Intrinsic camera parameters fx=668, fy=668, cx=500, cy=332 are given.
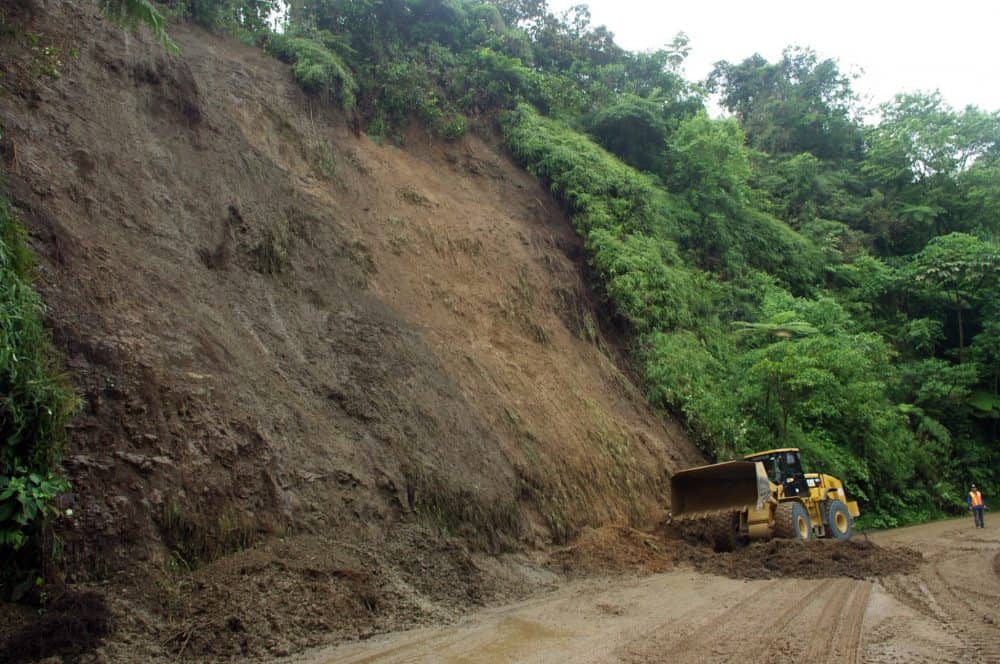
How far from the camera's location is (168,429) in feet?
25.0

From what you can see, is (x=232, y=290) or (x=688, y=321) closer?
(x=232, y=290)

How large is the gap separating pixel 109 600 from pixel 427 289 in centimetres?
903

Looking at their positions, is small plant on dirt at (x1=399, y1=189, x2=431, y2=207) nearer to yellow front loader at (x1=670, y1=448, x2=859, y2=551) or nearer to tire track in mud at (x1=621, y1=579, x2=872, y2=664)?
yellow front loader at (x1=670, y1=448, x2=859, y2=551)

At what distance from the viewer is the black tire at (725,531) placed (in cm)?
1206

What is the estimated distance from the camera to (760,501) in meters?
11.8

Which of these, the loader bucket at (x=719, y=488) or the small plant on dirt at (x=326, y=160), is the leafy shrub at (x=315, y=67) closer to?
the small plant on dirt at (x=326, y=160)

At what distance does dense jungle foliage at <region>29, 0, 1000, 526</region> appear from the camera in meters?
17.0

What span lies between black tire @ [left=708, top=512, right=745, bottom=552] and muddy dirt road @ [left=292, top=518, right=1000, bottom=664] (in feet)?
7.95

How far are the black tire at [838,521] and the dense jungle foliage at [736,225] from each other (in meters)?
2.87

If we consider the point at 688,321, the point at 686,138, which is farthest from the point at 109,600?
the point at 686,138

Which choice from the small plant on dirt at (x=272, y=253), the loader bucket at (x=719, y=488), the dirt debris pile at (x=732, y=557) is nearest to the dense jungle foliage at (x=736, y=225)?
the loader bucket at (x=719, y=488)

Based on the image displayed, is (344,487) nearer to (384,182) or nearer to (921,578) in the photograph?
(921,578)

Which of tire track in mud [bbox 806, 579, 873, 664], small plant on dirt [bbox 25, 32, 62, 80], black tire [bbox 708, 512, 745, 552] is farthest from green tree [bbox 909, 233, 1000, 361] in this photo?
small plant on dirt [bbox 25, 32, 62, 80]

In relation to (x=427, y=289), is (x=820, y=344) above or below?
below
